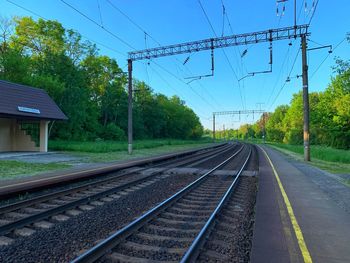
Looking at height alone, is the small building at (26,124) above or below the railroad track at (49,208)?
above

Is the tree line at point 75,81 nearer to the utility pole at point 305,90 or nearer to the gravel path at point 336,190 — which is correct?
the utility pole at point 305,90

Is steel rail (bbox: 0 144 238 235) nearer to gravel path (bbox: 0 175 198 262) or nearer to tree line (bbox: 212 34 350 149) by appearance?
gravel path (bbox: 0 175 198 262)

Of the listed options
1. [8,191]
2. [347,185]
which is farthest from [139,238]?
[347,185]

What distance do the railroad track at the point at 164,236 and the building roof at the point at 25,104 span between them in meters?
19.8

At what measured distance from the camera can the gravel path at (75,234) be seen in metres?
4.82

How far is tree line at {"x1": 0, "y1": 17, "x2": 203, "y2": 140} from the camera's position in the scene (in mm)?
39469

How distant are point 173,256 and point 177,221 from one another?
2.07 metres

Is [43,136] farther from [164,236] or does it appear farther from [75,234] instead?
[164,236]

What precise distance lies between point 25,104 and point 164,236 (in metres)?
24.5

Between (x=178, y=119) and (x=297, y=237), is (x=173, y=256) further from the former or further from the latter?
(x=178, y=119)

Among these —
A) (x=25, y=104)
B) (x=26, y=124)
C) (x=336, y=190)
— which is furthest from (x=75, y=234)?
(x=26, y=124)

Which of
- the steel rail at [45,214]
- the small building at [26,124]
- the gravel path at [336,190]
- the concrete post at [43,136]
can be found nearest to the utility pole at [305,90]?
the gravel path at [336,190]

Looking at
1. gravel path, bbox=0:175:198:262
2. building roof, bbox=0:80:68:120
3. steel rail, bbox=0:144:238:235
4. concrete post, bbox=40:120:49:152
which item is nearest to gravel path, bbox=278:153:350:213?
gravel path, bbox=0:175:198:262

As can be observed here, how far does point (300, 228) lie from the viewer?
6180mm
